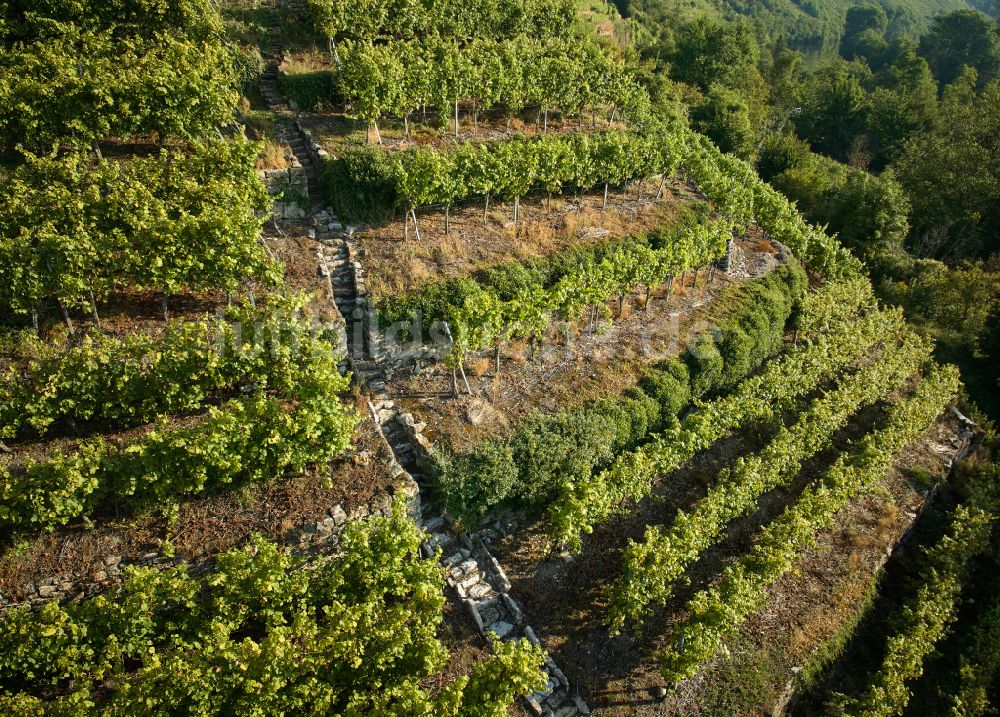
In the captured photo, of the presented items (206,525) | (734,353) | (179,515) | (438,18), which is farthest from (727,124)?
(179,515)

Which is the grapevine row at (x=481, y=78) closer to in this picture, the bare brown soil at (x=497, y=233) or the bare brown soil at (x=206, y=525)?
the bare brown soil at (x=497, y=233)

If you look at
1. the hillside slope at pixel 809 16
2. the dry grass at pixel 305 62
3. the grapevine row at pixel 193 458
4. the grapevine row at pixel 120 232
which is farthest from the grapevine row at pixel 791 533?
the hillside slope at pixel 809 16

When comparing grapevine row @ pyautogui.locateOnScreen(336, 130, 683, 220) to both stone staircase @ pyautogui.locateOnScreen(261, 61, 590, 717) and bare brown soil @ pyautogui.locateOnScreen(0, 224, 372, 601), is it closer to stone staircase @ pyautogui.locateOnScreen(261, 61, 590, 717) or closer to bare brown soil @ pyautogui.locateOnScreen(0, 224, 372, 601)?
stone staircase @ pyautogui.locateOnScreen(261, 61, 590, 717)

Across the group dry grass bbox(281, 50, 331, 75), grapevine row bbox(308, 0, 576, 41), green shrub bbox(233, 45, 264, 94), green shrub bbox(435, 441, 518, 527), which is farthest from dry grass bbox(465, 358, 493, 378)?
grapevine row bbox(308, 0, 576, 41)

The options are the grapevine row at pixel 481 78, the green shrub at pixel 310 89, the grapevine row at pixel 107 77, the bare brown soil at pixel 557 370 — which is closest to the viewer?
the bare brown soil at pixel 557 370

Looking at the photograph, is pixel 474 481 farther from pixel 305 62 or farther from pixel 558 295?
pixel 305 62

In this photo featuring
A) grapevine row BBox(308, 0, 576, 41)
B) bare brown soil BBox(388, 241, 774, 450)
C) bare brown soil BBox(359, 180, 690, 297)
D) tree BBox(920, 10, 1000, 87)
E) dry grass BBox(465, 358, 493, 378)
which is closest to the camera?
bare brown soil BBox(388, 241, 774, 450)
